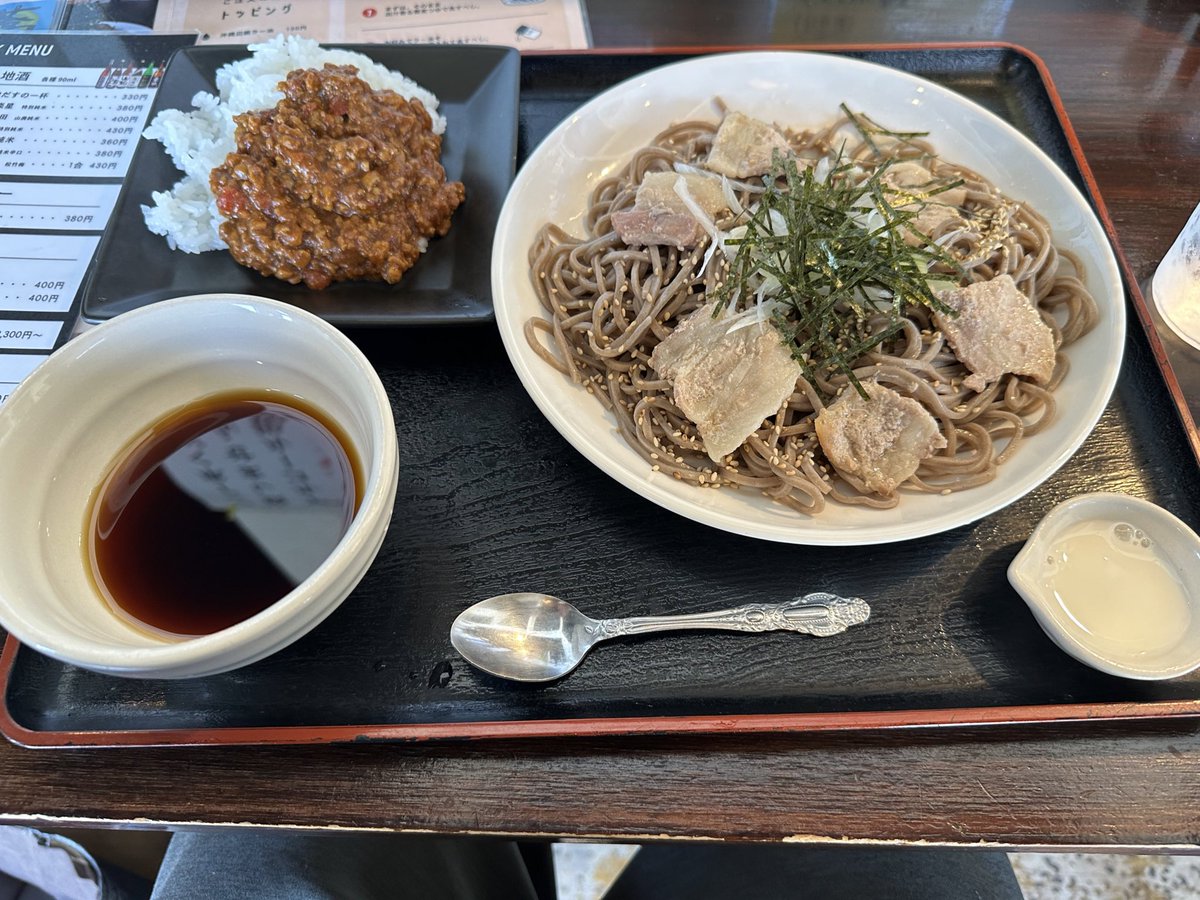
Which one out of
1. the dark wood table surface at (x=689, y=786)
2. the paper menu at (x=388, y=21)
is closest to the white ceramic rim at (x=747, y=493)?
the dark wood table surface at (x=689, y=786)

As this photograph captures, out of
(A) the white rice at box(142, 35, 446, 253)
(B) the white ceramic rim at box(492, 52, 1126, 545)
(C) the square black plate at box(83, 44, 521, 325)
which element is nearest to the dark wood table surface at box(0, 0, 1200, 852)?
(B) the white ceramic rim at box(492, 52, 1126, 545)

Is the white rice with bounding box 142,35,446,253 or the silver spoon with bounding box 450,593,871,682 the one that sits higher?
the white rice with bounding box 142,35,446,253

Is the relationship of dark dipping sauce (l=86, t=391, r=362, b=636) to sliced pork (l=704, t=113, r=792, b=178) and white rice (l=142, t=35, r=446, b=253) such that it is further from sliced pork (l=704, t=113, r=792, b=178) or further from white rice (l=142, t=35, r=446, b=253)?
sliced pork (l=704, t=113, r=792, b=178)

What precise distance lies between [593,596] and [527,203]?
941 millimetres

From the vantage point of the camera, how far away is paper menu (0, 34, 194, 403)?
6.15 ft

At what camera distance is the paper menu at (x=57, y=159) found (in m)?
1.87

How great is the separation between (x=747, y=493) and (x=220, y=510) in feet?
3.18

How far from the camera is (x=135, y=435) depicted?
54.5 inches

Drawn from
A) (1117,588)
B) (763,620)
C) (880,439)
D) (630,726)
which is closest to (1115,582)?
(1117,588)

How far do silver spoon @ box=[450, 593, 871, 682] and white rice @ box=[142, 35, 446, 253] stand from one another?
114 cm

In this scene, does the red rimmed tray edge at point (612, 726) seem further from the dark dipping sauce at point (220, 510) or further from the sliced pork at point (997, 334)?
the sliced pork at point (997, 334)

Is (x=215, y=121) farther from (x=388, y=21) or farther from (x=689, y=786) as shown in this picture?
(x=689, y=786)

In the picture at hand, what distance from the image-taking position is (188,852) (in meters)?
1.61

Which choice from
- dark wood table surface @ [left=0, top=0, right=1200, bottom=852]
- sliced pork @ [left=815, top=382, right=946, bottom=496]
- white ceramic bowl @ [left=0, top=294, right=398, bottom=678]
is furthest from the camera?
sliced pork @ [left=815, top=382, right=946, bottom=496]
